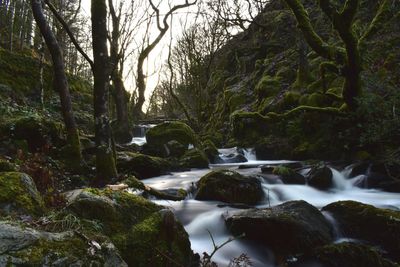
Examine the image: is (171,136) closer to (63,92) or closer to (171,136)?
(171,136)

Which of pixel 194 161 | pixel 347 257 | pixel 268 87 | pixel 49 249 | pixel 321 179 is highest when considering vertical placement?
pixel 268 87

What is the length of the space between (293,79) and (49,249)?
56.6ft

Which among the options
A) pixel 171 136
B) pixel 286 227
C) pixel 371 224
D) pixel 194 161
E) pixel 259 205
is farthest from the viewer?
pixel 171 136

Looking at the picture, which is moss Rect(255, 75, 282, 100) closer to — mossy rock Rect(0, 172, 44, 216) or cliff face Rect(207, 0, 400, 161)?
cliff face Rect(207, 0, 400, 161)

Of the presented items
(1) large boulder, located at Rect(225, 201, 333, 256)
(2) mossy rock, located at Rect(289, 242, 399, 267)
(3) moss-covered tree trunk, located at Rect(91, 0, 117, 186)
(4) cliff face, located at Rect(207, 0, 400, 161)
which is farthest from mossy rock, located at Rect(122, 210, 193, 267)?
(4) cliff face, located at Rect(207, 0, 400, 161)

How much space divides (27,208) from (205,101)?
23484mm

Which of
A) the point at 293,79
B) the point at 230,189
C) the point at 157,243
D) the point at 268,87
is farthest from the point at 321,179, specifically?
the point at 293,79

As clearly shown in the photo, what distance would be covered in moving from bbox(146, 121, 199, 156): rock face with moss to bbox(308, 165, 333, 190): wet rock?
7114 millimetres

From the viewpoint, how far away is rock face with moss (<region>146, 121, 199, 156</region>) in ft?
52.0

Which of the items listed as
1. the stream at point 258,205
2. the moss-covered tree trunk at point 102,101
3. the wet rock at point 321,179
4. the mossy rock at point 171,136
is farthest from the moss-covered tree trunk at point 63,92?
the mossy rock at point 171,136

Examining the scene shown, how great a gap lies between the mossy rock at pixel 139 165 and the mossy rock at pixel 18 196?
6603mm

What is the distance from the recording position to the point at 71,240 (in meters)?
2.80

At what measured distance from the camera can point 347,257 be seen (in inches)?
197

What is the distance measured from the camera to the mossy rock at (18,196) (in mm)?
3428
